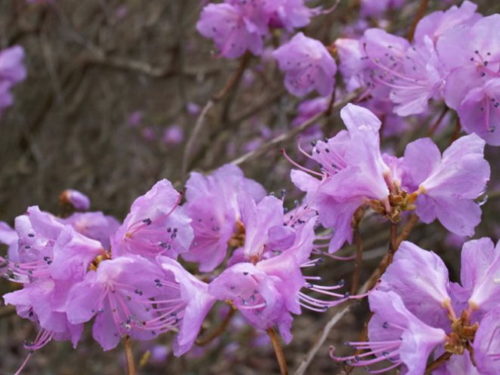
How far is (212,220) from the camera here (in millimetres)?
1724

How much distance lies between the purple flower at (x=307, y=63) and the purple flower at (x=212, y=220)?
0.49 meters

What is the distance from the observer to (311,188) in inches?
60.0

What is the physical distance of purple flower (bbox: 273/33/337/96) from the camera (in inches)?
81.6

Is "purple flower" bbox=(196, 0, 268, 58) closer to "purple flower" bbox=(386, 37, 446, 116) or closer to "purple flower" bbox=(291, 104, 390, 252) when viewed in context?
"purple flower" bbox=(386, 37, 446, 116)

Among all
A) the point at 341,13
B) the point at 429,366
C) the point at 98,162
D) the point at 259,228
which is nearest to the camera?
the point at 429,366

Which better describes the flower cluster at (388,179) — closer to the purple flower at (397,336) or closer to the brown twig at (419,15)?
the purple flower at (397,336)

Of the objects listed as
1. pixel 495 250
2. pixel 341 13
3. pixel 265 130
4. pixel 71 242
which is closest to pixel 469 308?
pixel 495 250

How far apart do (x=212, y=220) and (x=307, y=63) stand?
0.61 m

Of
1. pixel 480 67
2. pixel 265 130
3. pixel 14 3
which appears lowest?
pixel 265 130

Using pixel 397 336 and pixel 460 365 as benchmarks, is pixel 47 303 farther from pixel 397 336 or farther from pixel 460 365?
pixel 460 365

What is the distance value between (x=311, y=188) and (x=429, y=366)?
40 cm

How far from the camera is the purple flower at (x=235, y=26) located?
2125mm

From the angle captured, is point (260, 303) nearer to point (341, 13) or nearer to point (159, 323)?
point (159, 323)

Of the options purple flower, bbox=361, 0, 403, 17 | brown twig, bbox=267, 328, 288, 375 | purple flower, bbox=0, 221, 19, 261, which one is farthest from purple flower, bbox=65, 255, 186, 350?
purple flower, bbox=361, 0, 403, 17
